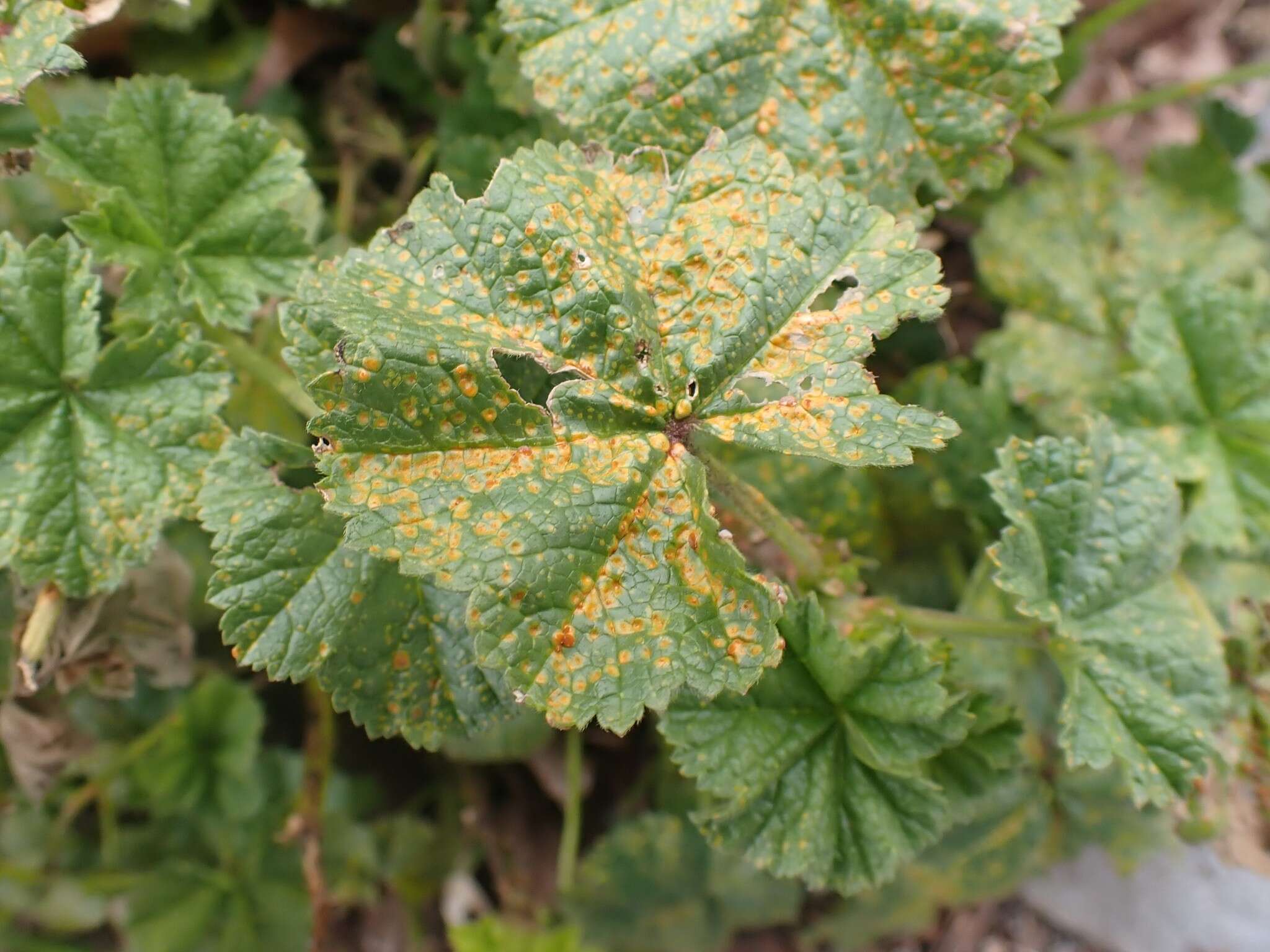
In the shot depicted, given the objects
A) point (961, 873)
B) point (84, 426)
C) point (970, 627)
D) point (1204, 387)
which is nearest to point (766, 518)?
point (970, 627)

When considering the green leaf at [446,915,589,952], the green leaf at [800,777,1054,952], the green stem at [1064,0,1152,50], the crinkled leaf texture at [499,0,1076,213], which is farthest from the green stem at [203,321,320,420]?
the green stem at [1064,0,1152,50]

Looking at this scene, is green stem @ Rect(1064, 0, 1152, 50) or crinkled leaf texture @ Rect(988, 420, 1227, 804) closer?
crinkled leaf texture @ Rect(988, 420, 1227, 804)

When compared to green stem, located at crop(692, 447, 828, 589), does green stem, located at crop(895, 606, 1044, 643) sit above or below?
below

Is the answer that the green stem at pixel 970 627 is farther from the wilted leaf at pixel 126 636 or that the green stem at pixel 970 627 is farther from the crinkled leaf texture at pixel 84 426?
the wilted leaf at pixel 126 636

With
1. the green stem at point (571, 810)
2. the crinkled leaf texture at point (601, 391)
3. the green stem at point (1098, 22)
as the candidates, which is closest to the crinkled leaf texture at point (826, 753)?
the crinkled leaf texture at point (601, 391)

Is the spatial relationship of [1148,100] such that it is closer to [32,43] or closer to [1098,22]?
[1098,22]

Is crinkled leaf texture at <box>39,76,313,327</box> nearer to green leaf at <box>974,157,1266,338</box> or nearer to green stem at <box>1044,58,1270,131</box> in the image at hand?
green leaf at <box>974,157,1266,338</box>

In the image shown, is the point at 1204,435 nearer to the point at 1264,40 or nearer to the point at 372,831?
the point at 1264,40
